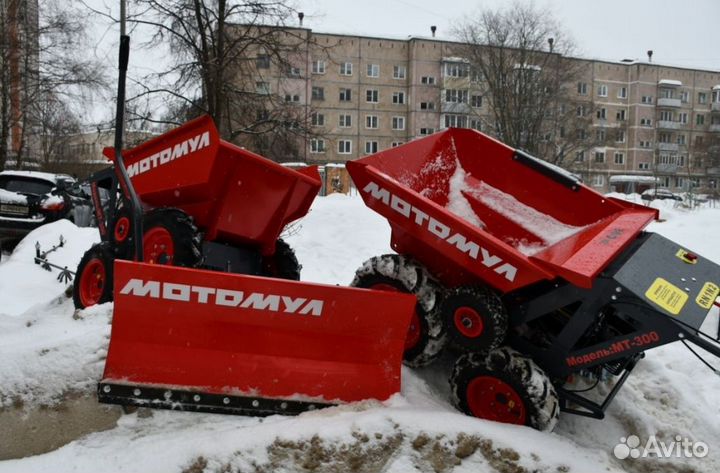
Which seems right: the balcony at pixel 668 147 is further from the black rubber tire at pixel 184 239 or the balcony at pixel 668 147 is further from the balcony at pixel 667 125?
the black rubber tire at pixel 184 239

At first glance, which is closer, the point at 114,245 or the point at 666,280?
the point at 666,280

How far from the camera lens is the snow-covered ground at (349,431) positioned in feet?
9.47

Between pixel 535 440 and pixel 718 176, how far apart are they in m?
64.1

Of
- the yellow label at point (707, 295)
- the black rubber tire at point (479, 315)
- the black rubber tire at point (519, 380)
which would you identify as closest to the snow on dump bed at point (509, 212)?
the black rubber tire at point (479, 315)

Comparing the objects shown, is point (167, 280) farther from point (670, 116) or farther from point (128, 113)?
point (670, 116)

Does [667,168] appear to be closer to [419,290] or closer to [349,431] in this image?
[419,290]

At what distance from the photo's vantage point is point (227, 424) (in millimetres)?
3188

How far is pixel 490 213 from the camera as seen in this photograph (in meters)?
4.74

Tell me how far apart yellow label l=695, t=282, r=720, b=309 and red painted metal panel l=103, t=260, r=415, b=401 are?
174cm

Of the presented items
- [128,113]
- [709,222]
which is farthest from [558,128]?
[128,113]

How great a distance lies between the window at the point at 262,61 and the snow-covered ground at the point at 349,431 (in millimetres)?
8748

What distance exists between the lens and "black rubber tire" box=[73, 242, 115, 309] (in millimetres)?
4770

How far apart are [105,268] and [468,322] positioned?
3208 millimetres

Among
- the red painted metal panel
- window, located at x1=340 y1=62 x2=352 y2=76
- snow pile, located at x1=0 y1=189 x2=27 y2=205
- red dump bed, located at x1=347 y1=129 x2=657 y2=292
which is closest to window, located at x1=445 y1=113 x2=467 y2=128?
window, located at x1=340 y1=62 x2=352 y2=76
